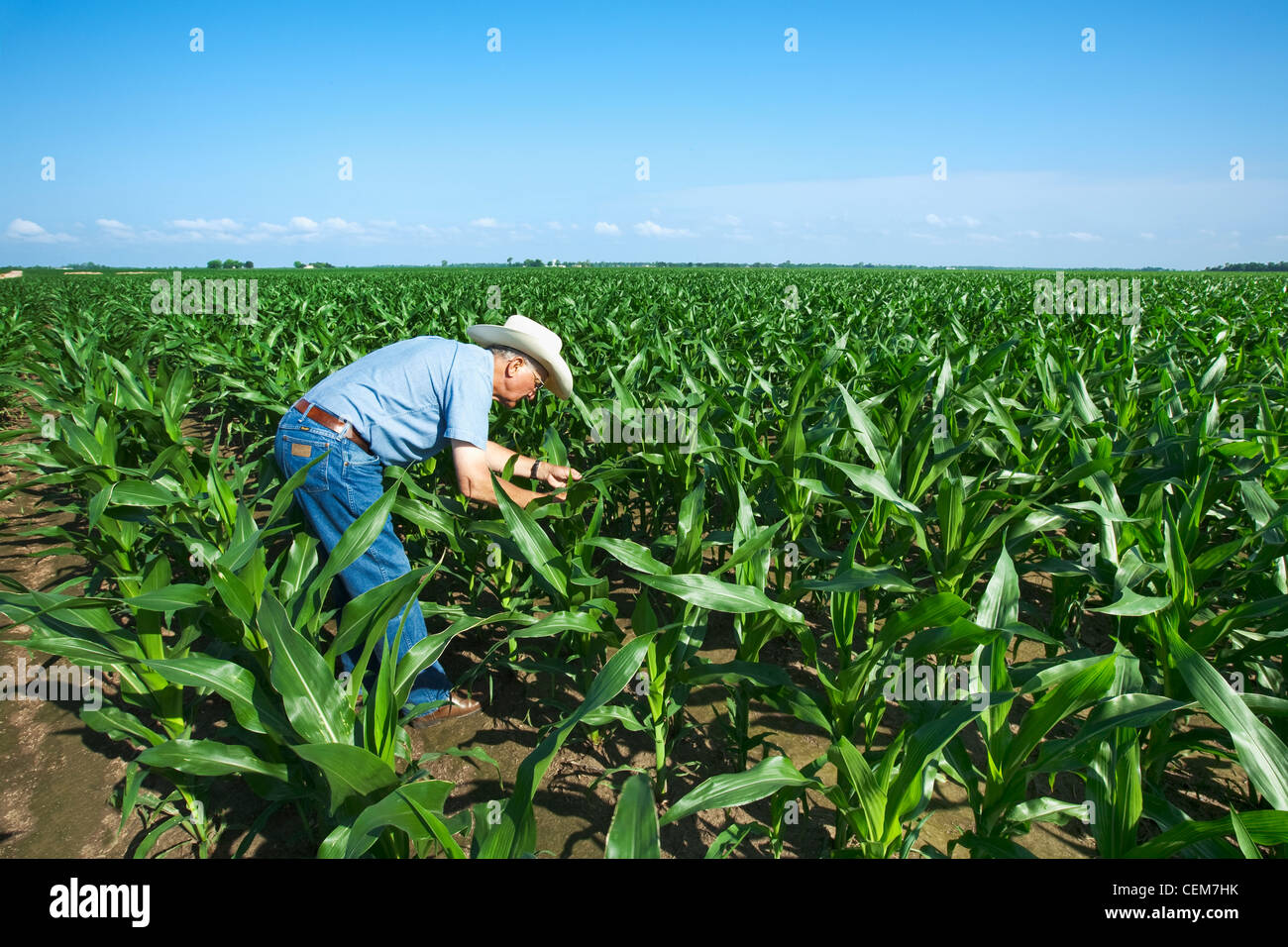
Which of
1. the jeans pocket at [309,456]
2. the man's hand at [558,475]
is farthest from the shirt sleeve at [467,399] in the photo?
the jeans pocket at [309,456]

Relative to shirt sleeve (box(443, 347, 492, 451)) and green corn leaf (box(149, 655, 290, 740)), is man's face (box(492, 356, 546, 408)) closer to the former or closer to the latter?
shirt sleeve (box(443, 347, 492, 451))

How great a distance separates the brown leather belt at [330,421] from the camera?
2.31 metres

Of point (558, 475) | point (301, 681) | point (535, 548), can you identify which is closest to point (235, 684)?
point (301, 681)

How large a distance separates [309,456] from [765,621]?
171cm

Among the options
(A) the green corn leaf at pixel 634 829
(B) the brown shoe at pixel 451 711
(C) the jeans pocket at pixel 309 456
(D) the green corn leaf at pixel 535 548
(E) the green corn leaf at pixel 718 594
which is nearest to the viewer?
(A) the green corn leaf at pixel 634 829

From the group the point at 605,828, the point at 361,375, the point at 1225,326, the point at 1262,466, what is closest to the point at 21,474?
the point at 361,375

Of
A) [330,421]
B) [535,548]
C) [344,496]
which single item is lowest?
[535,548]

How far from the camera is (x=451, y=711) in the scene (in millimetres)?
2508

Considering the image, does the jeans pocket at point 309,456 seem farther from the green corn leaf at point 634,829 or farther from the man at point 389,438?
the green corn leaf at point 634,829

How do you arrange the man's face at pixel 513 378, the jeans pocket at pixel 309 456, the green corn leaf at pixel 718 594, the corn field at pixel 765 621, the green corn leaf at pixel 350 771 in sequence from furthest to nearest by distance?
the man's face at pixel 513 378 < the jeans pocket at pixel 309 456 < the green corn leaf at pixel 718 594 < the corn field at pixel 765 621 < the green corn leaf at pixel 350 771

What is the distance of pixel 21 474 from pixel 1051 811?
7.49 meters

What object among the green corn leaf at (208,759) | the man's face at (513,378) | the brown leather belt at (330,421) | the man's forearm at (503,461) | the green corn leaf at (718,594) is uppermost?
the man's face at (513,378)

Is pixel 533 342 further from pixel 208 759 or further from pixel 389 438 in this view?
pixel 208 759

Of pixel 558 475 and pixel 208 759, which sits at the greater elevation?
pixel 558 475
